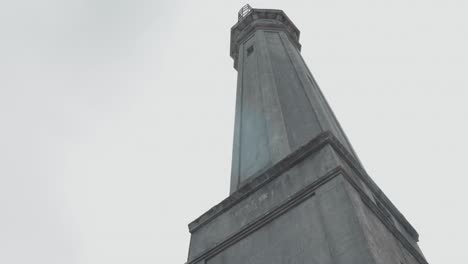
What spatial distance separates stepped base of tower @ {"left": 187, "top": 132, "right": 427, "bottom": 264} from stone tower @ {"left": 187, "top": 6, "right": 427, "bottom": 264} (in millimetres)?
18

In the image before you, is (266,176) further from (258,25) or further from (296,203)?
(258,25)

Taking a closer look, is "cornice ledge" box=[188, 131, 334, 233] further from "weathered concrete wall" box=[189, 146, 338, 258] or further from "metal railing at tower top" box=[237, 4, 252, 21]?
"metal railing at tower top" box=[237, 4, 252, 21]

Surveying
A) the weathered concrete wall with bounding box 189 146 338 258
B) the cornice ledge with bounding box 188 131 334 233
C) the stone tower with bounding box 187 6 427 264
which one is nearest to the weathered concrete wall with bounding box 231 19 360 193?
the stone tower with bounding box 187 6 427 264

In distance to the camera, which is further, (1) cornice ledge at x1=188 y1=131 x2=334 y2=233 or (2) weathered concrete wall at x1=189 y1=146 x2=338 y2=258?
(1) cornice ledge at x1=188 y1=131 x2=334 y2=233

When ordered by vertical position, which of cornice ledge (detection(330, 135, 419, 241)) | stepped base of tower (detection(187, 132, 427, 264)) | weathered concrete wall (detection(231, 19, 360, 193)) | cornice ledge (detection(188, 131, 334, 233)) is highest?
weathered concrete wall (detection(231, 19, 360, 193))

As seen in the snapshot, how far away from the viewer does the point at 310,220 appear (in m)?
7.51

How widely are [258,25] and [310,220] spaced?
12294 millimetres

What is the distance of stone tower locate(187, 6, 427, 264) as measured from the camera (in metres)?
6.97

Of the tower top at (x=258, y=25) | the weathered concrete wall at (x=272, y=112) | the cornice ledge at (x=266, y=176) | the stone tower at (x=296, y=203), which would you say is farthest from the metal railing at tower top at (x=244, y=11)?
the cornice ledge at (x=266, y=176)

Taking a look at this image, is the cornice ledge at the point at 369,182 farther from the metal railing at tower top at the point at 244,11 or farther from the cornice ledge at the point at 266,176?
the metal railing at tower top at the point at 244,11

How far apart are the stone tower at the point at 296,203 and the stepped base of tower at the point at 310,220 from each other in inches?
0.7

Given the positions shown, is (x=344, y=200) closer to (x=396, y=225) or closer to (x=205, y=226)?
(x=396, y=225)

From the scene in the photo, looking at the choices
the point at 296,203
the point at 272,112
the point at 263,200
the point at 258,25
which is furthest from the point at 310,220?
Answer: the point at 258,25

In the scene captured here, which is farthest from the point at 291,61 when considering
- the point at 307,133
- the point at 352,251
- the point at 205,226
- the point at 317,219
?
the point at 352,251
